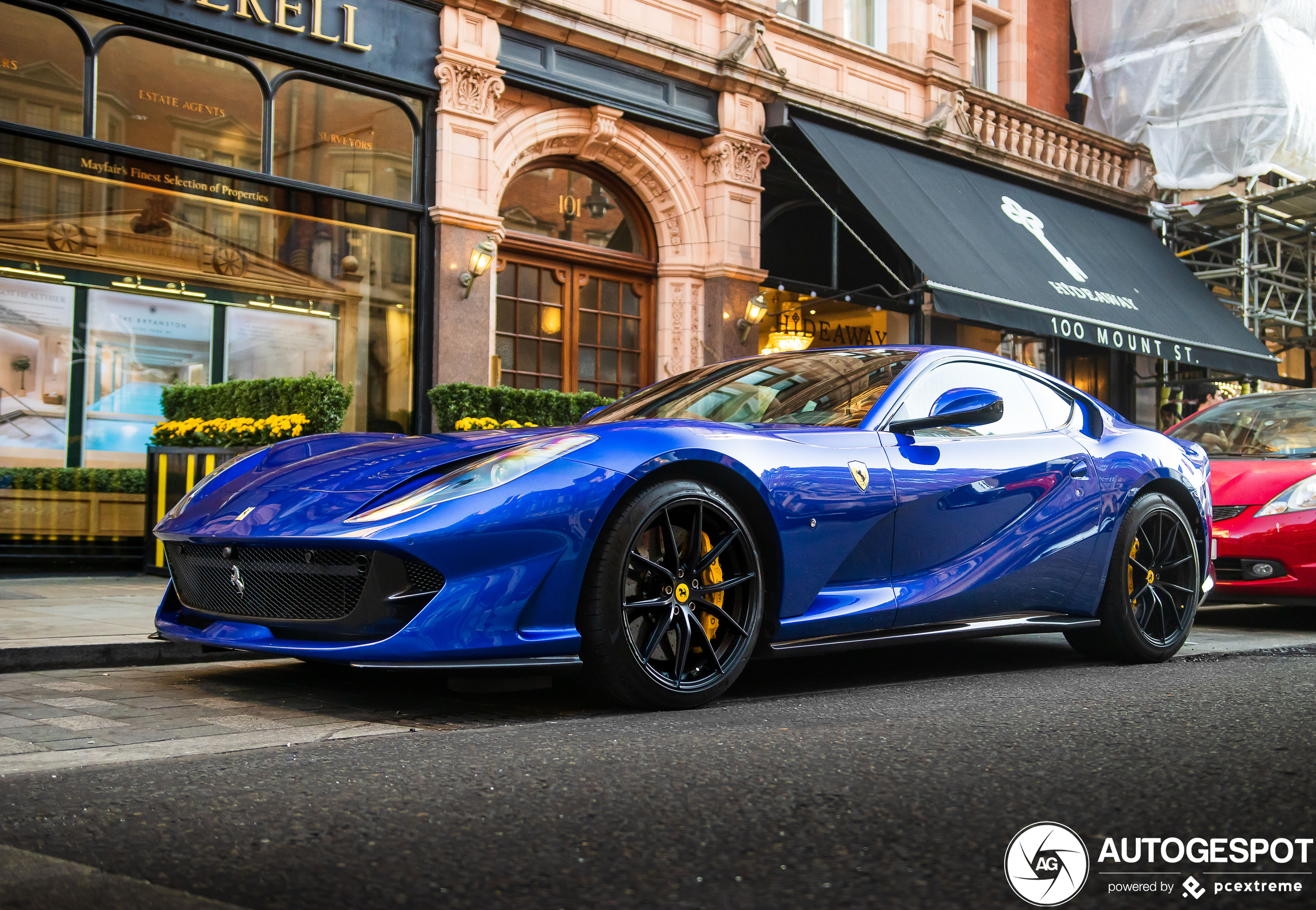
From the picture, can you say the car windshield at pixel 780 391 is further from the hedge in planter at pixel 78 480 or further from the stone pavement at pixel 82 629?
the hedge in planter at pixel 78 480

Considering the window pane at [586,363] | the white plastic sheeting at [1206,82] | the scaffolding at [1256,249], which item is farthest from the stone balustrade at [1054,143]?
the window pane at [586,363]

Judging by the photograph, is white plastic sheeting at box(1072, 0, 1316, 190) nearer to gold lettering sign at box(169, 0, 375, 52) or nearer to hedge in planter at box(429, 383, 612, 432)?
gold lettering sign at box(169, 0, 375, 52)

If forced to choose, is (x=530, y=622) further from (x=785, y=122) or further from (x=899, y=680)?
(x=785, y=122)

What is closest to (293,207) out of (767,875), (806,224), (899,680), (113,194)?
(113,194)

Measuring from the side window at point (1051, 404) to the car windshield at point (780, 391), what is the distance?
733 mm

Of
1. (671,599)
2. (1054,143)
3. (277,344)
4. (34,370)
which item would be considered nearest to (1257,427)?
(671,599)

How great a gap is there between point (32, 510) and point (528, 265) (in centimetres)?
561

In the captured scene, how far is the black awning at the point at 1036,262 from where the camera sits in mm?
13438

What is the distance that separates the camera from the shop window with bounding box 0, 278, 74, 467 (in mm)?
10273

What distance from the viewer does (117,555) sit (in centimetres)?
982

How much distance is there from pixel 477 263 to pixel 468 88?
1.71 m

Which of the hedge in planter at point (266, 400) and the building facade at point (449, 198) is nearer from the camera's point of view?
the hedge in planter at point (266, 400)

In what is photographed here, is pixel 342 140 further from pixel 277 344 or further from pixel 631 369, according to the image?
pixel 631 369

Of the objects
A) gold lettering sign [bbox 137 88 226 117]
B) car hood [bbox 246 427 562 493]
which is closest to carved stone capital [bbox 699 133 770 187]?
gold lettering sign [bbox 137 88 226 117]
